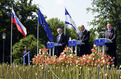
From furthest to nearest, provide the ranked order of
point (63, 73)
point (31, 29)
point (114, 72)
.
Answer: point (31, 29)
point (63, 73)
point (114, 72)

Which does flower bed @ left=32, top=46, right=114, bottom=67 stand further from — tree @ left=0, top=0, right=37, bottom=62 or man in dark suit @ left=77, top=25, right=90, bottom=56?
tree @ left=0, top=0, right=37, bottom=62

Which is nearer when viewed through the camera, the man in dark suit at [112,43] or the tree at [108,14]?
the man in dark suit at [112,43]

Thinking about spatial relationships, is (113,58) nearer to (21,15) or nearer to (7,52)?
(7,52)

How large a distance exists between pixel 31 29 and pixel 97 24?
1051cm

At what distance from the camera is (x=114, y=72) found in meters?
5.95

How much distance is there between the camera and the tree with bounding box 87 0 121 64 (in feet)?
103

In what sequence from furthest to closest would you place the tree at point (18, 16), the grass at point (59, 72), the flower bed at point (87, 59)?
the tree at point (18, 16) → the flower bed at point (87, 59) → the grass at point (59, 72)

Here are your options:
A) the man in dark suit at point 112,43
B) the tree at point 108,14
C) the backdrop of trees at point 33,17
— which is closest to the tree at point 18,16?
the backdrop of trees at point 33,17

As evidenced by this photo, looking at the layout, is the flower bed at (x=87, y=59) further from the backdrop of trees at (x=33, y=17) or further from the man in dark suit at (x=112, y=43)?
the backdrop of trees at (x=33, y=17)

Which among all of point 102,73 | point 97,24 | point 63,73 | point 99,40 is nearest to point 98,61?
point 99,40

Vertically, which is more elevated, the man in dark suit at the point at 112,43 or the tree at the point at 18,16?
the tree at the point at 18,16

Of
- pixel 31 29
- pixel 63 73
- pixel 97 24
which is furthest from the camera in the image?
pixel 31 29

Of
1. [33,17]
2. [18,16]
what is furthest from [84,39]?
[33,17]

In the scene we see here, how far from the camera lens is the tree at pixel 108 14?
31.4 meters
